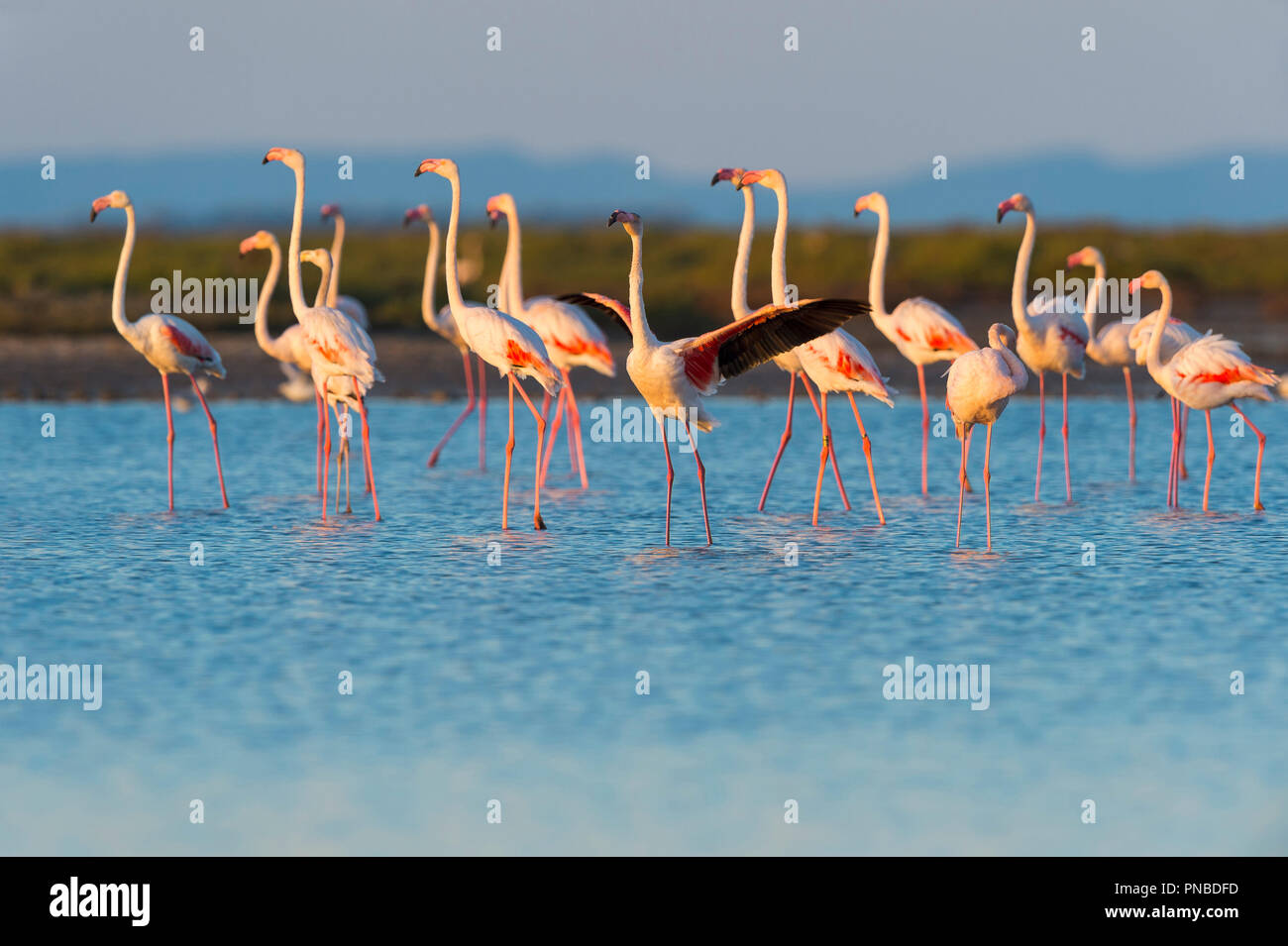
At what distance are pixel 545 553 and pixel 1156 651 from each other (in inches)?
146

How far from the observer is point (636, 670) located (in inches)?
289

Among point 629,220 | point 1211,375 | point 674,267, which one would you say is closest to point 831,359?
point 629,220

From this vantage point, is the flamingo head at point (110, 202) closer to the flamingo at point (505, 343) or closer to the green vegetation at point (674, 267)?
the flamingo at point (505, 343)

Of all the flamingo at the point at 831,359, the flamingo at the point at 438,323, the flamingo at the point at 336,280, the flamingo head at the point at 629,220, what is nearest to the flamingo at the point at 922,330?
the flamingo at the point at 831,359

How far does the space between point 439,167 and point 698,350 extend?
2.68 meters

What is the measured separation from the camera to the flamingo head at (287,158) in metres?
12.2

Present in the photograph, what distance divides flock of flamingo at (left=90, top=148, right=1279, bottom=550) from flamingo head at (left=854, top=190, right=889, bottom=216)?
0.05 feet

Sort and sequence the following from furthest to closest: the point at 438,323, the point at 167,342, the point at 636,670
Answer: the point at 438,323 → the point at 167,342 → the point at 636,670

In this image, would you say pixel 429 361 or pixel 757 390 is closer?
pixel 757 390

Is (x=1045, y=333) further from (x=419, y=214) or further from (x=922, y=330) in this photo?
(x=419, y=214)

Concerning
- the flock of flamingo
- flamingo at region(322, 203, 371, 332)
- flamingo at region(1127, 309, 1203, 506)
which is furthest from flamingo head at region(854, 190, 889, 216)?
flamingo at region(322, 203, 371, 332)
